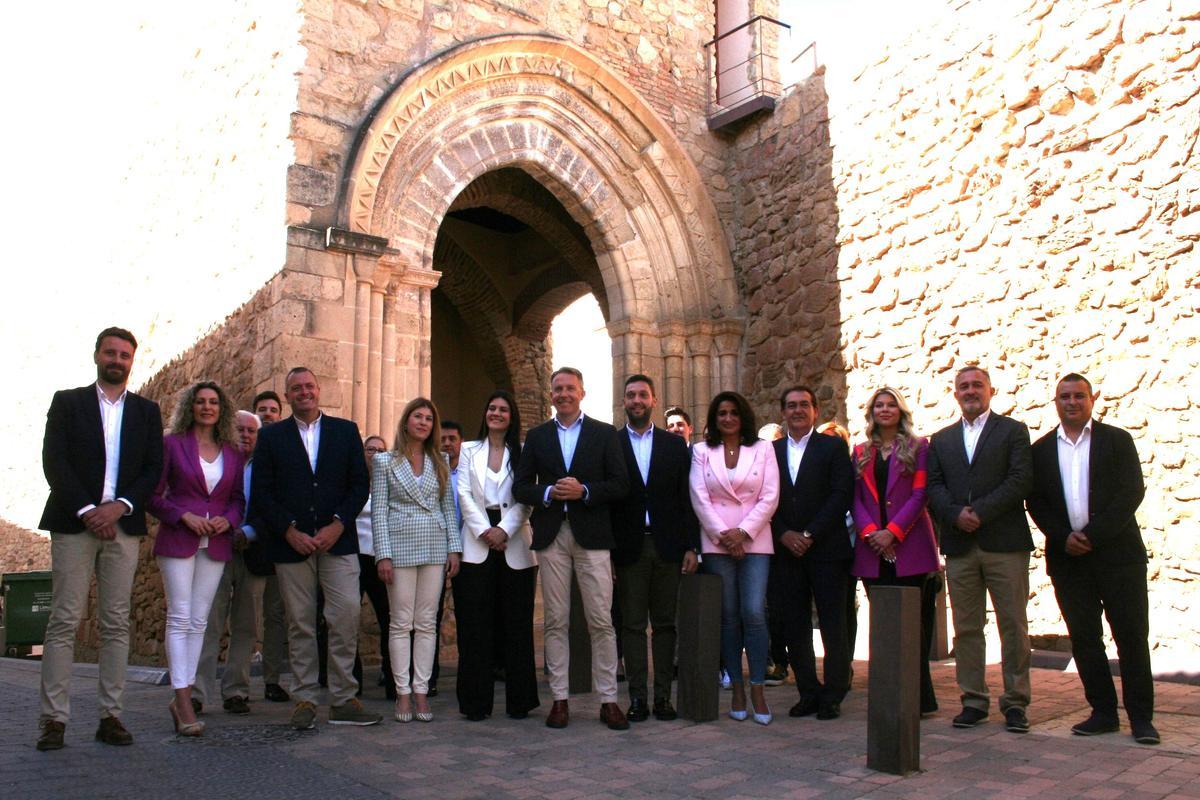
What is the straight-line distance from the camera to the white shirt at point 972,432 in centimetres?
471

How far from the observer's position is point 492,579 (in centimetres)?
504

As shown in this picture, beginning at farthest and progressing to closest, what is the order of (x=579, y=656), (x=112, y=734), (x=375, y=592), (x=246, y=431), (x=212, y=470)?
(x=375, y=592) < (x=579, y=656) < (x=246, y=431) < (x=212, y=470) < (x=112, y=734)

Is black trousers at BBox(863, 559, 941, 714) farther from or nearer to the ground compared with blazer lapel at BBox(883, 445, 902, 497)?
nearer to the ground

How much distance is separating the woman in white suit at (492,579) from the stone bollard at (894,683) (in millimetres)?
1817

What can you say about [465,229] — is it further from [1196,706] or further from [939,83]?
[1196,706]

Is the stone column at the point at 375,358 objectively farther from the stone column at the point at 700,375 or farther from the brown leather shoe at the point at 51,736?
the brown leather shoe at the point at 51,736

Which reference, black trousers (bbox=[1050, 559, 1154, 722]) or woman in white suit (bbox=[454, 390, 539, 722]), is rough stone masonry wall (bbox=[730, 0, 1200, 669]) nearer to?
black trousers (bbox=[1050, 559, 1154, 722])

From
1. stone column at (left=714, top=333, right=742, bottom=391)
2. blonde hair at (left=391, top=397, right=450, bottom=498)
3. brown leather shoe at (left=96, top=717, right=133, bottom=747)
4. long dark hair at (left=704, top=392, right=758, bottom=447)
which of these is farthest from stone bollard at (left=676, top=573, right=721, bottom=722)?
stone column at (left=714, top=333, right=742, bottom=391)

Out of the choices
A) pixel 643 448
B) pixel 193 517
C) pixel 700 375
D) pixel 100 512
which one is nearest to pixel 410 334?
pixel 700 375

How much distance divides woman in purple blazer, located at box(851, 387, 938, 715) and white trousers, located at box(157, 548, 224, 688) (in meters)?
3.12

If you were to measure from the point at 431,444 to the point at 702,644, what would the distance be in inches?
66.4

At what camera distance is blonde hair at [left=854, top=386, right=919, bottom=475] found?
15.9 ft

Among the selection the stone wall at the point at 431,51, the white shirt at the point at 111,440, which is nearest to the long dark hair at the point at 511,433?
the white shirt at the point at 111,440

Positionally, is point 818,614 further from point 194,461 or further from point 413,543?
point 194,461
